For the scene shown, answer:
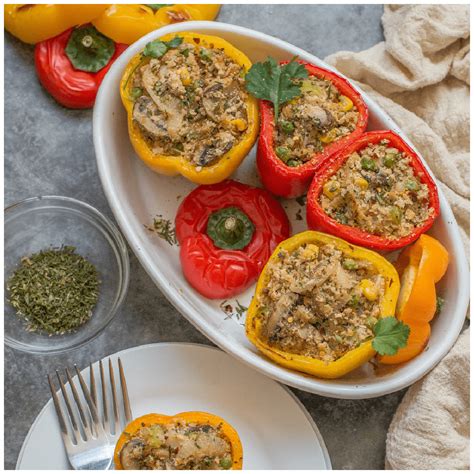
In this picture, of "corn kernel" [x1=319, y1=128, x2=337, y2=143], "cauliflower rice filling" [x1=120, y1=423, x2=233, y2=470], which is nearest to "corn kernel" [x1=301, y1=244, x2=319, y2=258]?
"corn kernel" [x1=319, y1=128, x2=337, y2=143]

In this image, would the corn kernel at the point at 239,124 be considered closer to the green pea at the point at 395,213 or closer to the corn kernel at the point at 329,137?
the corn kernel at the point at 329,137

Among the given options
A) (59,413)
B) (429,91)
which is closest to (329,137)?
(429,91)

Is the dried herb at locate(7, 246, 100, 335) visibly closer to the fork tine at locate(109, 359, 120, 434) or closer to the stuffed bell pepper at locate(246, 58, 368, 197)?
the fork tine at locate(109, 359, 120, 434)

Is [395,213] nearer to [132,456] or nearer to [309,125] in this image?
[309,125]

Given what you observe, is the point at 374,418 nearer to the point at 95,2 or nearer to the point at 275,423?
the point at 275,423

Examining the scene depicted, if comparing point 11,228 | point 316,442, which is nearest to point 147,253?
point 11,228

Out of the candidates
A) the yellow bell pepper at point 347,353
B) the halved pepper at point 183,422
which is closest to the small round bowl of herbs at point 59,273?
the halved pepper at point 183,422
